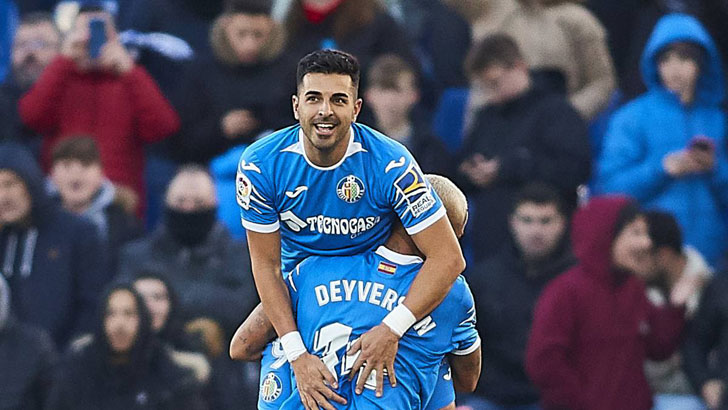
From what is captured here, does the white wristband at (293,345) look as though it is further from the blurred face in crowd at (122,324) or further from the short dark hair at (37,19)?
the short dark hair at (37,19)

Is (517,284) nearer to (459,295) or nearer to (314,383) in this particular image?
(459,295)

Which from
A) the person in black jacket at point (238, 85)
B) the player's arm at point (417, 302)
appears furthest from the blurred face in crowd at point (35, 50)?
the player's arm at point (417, 302)

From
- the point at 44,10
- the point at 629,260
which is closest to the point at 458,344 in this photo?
the point at 629,260

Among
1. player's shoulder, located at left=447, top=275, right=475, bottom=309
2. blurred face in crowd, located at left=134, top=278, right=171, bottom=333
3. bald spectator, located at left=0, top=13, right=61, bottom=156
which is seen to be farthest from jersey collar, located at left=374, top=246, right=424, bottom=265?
bald spectator, located at left=0, top=13, right=61, bottom=156

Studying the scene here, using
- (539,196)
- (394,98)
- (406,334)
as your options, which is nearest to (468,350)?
(406,334)

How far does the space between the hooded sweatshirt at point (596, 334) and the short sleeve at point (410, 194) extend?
127 inches

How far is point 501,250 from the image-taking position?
10.7m

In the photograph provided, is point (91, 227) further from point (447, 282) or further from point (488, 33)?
point (447, 282)

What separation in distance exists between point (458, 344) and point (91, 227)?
3.95 m

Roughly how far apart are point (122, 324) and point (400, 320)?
11.0 feet

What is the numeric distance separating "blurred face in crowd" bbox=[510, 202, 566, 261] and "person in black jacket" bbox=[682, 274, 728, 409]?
3.05 feet

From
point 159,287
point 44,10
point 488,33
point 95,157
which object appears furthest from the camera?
point 44,10

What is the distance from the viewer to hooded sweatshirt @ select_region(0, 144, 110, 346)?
413 inches

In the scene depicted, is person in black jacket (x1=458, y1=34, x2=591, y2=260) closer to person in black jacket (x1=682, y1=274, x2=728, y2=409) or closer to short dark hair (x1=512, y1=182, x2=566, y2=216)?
short dark hair (x1=512, y1=182, x2=566, y2=216)
